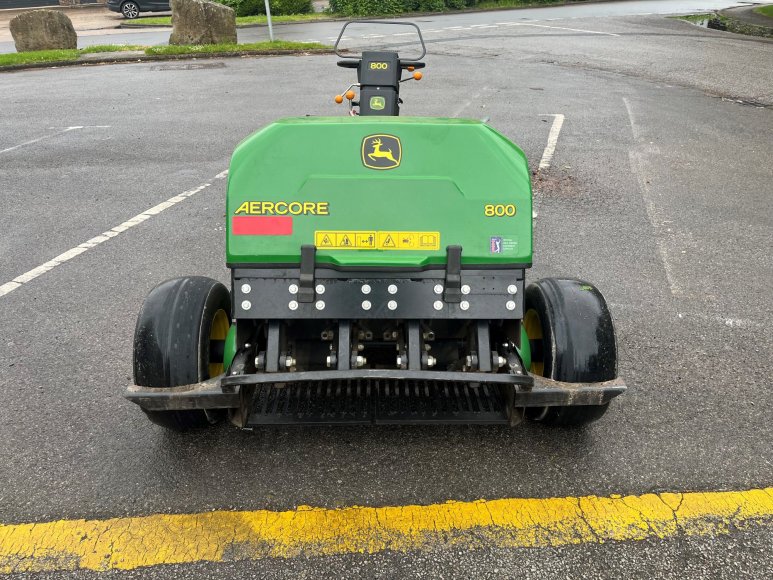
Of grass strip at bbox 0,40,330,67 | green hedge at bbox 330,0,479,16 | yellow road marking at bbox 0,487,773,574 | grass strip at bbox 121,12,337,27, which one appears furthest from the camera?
green hedge at bbox 330,0,479,16

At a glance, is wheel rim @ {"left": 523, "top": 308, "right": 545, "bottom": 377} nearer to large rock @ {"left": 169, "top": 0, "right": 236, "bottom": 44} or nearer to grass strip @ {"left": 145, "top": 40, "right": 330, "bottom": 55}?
grass strip @ {"left": 145, "top": 40, "right": 330, "bottom": 55}

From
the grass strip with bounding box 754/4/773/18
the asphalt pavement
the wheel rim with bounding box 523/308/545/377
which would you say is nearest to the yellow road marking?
the asphalt pavement

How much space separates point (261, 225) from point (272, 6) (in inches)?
1039

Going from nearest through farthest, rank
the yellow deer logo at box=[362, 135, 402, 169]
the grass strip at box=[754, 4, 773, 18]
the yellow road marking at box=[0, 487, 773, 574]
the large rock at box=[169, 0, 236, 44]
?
the yellow road marking at box=[0, 487, 773, 574] → the yellow deer logo at box=[362, 135, 402, 169] → the large rock at box=[169, 0, 236, 44] → the grass strip at box=[754, 4, 773, 18]

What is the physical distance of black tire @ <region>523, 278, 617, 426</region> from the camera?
9.11ft

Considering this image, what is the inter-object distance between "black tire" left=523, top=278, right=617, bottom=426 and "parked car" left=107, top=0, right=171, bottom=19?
96.2 feet

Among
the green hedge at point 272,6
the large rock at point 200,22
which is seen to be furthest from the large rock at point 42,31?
the green hedge at point 272,6

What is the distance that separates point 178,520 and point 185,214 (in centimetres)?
403

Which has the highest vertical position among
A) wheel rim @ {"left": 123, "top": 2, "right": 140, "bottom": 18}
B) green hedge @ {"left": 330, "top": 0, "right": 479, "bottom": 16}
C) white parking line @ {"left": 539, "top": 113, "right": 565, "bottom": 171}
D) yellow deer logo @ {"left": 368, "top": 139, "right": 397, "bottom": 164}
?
green hedge @ {"left": 330, "top": 0, "right": 479, "bottom": 16}

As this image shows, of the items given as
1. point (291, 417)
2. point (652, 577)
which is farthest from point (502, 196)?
point (652, 577)

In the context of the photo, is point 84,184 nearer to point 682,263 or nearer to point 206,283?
point 206,283

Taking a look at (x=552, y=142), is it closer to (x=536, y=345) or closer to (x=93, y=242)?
(x=93, y=242)

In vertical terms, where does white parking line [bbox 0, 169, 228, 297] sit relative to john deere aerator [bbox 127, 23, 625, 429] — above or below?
below

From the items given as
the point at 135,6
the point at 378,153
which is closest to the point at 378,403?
the point at 378,153
